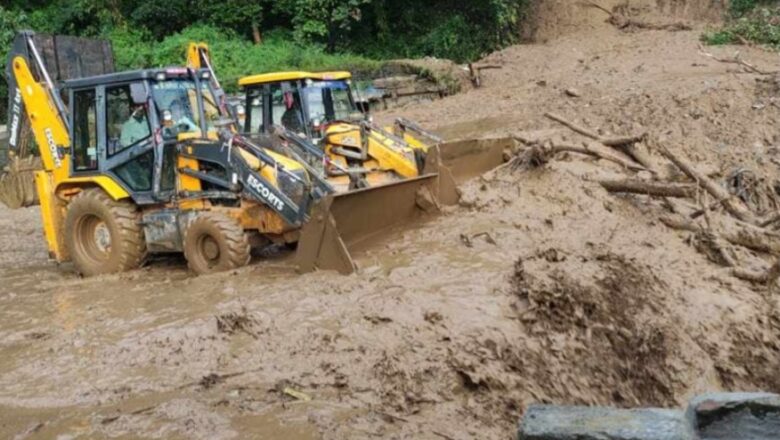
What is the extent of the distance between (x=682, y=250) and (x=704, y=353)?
2.29 m

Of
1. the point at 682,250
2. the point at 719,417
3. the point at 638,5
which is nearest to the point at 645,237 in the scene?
the point at 682,250

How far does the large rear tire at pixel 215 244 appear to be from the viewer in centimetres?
823

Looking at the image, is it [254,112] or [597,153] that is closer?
[597,153]

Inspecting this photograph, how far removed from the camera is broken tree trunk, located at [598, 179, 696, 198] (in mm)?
8844

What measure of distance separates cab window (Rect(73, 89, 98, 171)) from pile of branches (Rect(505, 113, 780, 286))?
540 centimetres

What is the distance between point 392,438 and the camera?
433 cm

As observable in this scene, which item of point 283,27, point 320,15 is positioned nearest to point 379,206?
point 320,15

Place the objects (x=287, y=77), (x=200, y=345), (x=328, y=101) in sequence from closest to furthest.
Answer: (x=200, y=345) → (x=287, y=77) → (x=328, y=101)

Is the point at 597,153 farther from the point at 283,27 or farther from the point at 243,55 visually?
the point at 283,27

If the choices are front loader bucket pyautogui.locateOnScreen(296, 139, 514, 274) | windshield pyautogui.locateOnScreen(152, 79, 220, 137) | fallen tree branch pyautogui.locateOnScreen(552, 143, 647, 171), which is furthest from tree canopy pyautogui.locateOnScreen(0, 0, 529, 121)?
windshield pyautogui.locateOnScreen(152, 79, 220, 137)

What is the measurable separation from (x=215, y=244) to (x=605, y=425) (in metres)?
6.83

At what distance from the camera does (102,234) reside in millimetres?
9406

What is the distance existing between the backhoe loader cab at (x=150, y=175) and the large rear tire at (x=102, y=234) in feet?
0.04

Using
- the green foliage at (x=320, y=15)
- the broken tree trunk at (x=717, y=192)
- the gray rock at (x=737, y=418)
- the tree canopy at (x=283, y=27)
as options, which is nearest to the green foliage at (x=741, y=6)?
the tree canopy at (x=283, y=27)
